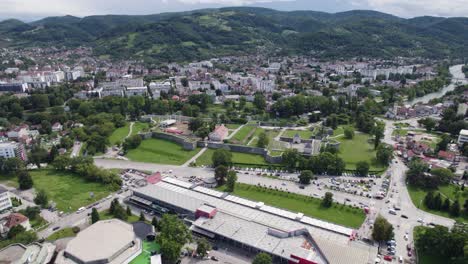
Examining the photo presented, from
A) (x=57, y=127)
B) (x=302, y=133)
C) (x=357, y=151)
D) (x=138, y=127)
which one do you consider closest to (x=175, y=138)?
(x=138, y=127)

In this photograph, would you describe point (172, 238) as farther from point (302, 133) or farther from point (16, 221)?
point (302, 133)

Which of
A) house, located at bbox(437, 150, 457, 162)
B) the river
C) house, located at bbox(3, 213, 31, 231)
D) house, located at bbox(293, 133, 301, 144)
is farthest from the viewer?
the river

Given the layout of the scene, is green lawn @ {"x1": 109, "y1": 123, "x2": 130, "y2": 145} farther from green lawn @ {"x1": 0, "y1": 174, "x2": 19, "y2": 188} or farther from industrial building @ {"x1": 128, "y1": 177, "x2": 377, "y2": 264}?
industrial building @ {"x1": 128, "y1": 177, "x2": 377, "y2": 264}

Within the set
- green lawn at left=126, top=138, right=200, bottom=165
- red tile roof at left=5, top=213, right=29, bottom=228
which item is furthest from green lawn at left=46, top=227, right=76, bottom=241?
green lawn at left=126, top=138, right=200, bottom=165

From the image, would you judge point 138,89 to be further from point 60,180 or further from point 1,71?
point 1,71

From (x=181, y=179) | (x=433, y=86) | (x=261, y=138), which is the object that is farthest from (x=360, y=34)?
(x=181, y=179)
